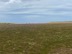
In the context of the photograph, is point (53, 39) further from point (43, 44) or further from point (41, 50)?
point (41, 50)

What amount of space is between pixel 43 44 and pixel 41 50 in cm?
445

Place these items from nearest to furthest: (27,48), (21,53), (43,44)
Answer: (21,53) → (27,48) → (43,44)

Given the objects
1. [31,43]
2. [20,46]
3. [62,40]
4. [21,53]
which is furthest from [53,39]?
[21,53]

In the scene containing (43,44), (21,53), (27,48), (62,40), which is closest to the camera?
(21,53)

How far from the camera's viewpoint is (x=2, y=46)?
45.6 meters

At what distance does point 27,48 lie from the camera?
43.9 metres

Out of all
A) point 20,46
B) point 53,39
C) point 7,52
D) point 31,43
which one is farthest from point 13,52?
point 53,39

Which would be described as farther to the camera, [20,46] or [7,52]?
[20,46]

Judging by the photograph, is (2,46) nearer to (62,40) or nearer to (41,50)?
(41,50)

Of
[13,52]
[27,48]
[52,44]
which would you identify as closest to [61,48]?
[52,44]

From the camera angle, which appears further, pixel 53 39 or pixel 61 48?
pixel 53 39

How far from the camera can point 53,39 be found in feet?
170

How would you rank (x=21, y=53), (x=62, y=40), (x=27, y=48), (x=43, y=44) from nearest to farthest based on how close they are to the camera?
(x=21, y=53)
(x=27, y=48)
(x=43, y=44)
(x=62, y=40)

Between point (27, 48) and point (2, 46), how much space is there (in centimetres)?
542
